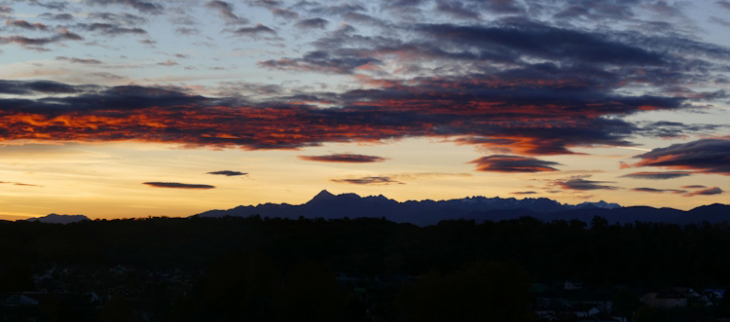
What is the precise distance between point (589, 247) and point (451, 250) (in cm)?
1500

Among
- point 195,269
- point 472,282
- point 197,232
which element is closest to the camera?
point 472,282

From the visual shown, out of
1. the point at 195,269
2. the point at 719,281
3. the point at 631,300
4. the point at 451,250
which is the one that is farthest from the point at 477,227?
the point at 631,300

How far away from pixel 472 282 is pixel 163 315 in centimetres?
1577

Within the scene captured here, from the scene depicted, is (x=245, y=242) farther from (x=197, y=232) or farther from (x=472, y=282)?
(x=472, y=282)

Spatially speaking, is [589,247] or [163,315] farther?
[589,247]

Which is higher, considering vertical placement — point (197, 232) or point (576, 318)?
point (197, 232)

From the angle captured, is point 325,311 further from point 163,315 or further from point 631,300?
point 631,300

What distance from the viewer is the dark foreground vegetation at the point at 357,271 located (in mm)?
36438

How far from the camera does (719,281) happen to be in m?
75.0

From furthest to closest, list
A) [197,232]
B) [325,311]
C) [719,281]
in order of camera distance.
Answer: [197,232] → [719,281] → [325,311]

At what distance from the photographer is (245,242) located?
3568 inches

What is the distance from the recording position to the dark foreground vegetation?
3644cm

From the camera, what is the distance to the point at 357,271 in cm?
7819

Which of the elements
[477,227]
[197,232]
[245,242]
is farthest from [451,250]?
[197,232]
